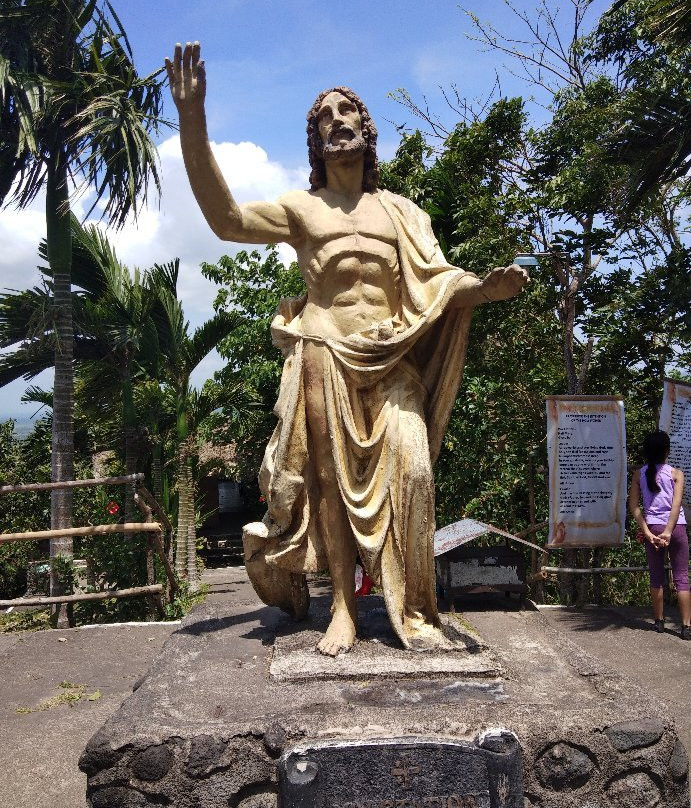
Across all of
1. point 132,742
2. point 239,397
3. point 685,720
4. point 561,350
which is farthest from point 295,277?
point 132,742

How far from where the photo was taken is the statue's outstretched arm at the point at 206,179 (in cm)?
322

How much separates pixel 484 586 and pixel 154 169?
600 centimetres

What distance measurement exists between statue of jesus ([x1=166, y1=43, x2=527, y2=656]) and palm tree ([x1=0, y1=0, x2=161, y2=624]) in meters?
5.31

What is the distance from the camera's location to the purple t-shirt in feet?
18.7

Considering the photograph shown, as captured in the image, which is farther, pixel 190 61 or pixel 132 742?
pixel 190 61

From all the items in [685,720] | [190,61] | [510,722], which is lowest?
[685,720]

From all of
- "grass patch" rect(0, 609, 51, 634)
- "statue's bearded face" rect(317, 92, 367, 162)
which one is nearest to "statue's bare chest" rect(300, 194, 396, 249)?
"statue's bearded face" rect(317, 92, 367, 162)

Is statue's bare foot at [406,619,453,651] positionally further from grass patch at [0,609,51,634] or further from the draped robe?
grass patch at [0,609,51,634]

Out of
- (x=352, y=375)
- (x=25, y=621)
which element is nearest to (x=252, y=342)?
(x=25, y=621)

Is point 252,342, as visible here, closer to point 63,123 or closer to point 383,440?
point 63,123

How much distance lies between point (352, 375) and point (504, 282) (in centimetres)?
80

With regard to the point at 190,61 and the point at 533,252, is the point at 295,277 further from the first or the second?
the point at 190,61

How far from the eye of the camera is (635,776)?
2621 millimetres

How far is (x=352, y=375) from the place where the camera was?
3.56 meters
